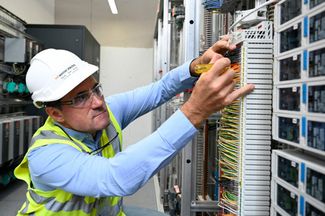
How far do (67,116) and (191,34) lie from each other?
730mm

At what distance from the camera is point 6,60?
375cm

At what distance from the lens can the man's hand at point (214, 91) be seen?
2.85 feet

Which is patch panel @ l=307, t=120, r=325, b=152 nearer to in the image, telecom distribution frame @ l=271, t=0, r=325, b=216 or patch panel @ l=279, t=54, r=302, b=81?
telecom distribution frame @ l=271, t=0, r=325, b=216

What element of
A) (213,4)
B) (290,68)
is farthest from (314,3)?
(213,4)

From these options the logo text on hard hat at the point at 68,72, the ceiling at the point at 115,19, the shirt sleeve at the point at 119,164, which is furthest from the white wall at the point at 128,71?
the shirt sleeve at the point at 119,164

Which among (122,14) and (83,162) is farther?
(122,14)

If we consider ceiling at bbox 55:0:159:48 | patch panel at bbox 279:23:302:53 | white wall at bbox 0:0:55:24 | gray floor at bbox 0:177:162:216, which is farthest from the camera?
ceiling at bbox 55:0:159:48

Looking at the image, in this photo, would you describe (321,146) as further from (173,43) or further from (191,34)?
(173,43)

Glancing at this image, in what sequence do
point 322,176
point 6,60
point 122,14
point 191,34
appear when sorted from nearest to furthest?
point 322,176 → point 191,34 → point 6,60 → point 122,14

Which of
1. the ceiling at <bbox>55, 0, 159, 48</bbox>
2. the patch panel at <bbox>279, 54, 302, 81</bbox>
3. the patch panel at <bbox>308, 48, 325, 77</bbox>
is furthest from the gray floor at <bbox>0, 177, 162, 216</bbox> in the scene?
the ceiling at <bbox>55, 0, 159, 48</bbox>

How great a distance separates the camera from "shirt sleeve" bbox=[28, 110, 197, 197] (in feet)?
3.07

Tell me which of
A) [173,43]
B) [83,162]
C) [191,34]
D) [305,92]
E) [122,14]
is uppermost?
[122,14]

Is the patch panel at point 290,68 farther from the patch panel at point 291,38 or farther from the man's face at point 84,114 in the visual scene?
the man's face at point 84,114

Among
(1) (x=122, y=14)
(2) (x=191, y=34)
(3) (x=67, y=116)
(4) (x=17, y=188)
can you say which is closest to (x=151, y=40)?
(1) (x=122, y=14)
